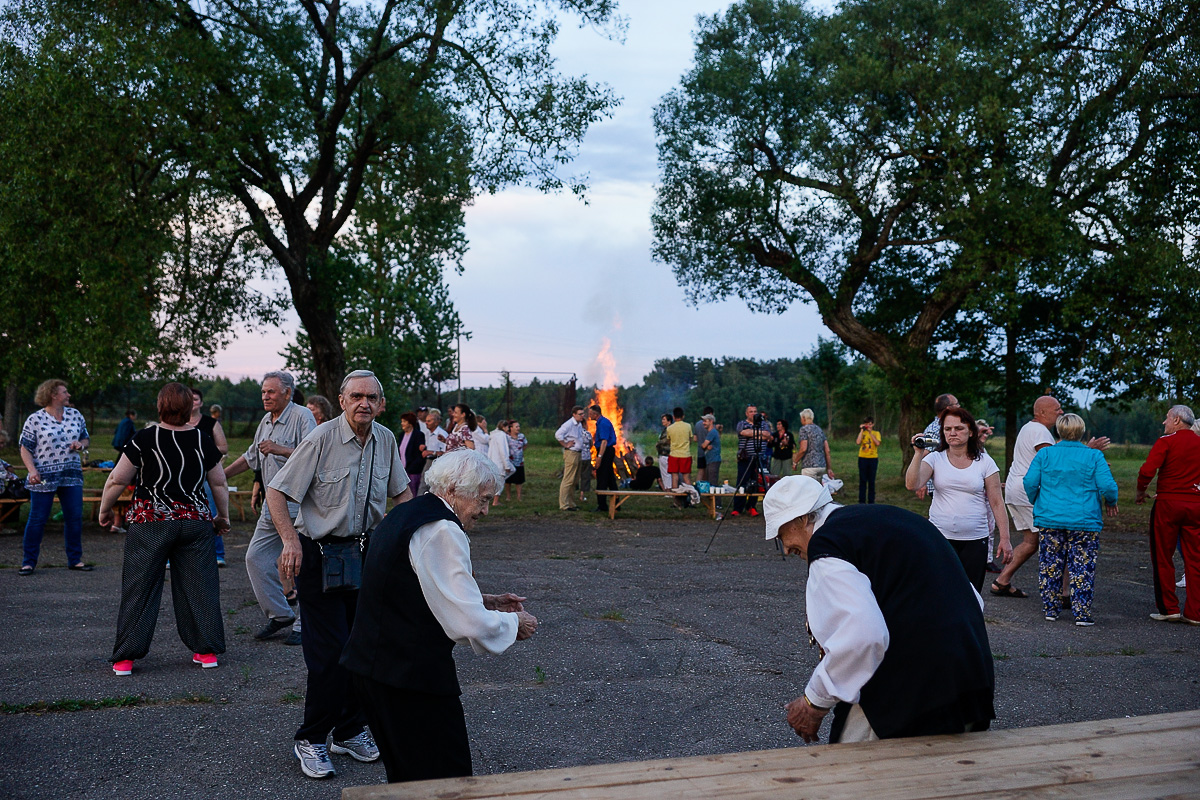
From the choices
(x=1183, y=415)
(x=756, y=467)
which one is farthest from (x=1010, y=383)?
(x=1183, y=415)

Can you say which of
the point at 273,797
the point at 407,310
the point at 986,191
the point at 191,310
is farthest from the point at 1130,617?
the point at 407,310

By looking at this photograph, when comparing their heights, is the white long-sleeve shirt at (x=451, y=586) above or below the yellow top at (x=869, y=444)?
below

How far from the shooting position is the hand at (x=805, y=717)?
3.09 m

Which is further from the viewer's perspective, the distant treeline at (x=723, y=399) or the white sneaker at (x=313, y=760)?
the distant treeline at (x=723, y=399)

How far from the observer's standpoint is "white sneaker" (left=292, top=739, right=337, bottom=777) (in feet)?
15.1

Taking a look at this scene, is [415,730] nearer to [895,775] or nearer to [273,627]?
[895,775]

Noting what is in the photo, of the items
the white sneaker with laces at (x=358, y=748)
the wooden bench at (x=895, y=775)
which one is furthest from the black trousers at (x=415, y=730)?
the white sneaker with laces at (x=358, y=748)

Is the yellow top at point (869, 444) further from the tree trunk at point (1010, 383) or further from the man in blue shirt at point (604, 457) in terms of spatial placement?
the tree trunk at point (1010, 383)

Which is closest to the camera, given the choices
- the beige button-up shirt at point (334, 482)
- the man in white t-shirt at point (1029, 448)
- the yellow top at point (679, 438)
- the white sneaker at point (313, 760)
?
the white sneaker at point (313, 760)

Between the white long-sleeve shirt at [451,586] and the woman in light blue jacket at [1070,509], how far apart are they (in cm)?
696

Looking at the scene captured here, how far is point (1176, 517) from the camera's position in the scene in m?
8.69

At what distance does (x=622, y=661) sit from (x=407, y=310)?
21113 mm

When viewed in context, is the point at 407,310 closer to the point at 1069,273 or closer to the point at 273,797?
the point at 1069,273

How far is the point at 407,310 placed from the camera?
2678cm
